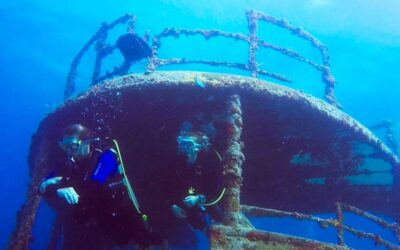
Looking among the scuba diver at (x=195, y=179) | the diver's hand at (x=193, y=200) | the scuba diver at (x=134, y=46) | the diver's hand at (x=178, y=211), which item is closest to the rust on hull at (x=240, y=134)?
the scuba diver at (x=195, y=179)

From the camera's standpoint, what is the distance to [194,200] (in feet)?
14.7

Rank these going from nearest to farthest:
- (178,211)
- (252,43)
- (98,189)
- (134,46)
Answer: (98,189) < (178,211) < (252,43) < (134,46)

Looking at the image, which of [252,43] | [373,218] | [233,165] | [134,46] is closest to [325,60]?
[252,43]

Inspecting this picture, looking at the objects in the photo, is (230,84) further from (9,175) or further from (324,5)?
(9,175)

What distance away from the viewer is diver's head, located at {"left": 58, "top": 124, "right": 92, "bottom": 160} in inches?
148

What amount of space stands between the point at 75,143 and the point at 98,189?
0.64m

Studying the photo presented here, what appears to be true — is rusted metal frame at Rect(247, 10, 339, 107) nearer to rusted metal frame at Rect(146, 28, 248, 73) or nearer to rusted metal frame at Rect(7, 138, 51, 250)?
rusted metal frame at Rect(146, 28, 248, 73)

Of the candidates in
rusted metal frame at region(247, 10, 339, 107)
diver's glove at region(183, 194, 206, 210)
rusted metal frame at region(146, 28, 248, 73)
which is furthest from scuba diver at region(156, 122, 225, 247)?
rusted metal frame at region(247, 10, 339, 107)

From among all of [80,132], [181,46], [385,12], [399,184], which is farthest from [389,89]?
[80,132]

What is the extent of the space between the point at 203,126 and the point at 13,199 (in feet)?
344

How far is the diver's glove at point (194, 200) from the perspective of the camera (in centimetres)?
446

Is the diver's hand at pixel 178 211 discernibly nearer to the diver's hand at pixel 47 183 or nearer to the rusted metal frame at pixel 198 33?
the diver's hand at pixel 47 183

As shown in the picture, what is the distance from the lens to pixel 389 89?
3562 centimetres

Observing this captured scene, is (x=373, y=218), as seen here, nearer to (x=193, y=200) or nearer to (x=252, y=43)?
(x=193, y=200)
